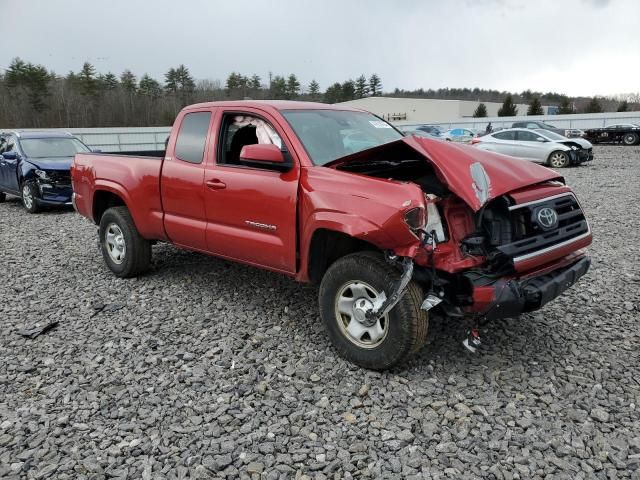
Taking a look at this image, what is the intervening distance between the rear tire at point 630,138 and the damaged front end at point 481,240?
95.3 feet

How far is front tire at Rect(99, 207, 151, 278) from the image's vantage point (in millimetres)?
5551

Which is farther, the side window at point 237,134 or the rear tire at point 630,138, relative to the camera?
the rear tire at point 630,138

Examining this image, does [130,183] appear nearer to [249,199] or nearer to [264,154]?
[249,199]

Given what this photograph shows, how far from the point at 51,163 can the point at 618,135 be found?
29.0 m

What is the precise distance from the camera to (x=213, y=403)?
3.29m

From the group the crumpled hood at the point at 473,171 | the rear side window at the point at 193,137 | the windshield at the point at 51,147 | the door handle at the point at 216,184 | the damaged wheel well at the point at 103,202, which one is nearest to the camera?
the crumpled hood at the point at 473,171

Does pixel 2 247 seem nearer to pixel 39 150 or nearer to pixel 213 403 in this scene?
pixel 39 150

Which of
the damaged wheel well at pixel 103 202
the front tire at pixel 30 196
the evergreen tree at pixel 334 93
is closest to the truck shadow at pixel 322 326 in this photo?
the damaged wheel well at pixel 103 202

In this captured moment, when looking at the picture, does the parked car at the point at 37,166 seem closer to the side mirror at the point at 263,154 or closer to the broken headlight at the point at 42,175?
the broken headlight at the point at 42,175

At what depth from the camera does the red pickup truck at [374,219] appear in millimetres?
3219

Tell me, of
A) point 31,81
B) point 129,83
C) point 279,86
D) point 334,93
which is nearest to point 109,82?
point 129,83

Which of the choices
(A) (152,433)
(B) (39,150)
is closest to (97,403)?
(A) (152,433)

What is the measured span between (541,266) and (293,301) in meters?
2.35

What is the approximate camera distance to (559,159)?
17.6 metres
